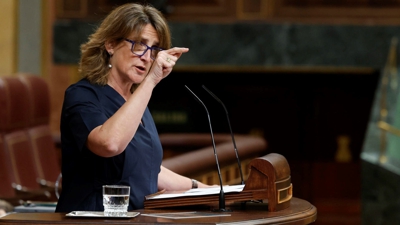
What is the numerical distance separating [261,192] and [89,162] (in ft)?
1.78

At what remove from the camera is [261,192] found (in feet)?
7.64

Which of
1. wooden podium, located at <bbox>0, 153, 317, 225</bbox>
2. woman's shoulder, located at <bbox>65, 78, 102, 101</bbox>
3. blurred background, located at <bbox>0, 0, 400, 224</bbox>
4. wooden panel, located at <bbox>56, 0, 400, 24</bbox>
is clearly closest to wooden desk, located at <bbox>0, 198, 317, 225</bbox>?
wooden podium, located at <bbox>0, 153, 317, 225</bbox>

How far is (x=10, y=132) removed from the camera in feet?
16.5

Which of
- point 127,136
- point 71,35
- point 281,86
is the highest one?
point 127,136

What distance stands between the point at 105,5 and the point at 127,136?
188 inches

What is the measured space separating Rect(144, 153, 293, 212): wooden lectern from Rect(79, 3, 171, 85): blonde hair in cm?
51

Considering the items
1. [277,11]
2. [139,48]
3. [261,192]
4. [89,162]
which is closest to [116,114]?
[89,162]

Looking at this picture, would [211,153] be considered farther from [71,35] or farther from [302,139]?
[302,139]

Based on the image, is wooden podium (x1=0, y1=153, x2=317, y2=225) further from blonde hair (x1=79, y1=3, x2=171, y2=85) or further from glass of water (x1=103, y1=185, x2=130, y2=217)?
blonde hair (x1=79, y1=3, x2=171, y2=85)

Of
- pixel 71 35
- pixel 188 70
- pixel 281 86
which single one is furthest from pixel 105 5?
pixel 281 86

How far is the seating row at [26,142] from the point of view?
477cm

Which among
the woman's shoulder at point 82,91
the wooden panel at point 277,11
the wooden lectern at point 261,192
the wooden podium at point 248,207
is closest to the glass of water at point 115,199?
the wooden podium at point 248,207

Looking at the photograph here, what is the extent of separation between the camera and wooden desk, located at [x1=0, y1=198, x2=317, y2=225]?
212 centimetres

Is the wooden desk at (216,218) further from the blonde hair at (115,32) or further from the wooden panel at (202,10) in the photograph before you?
the wooden panel at (202,10)
